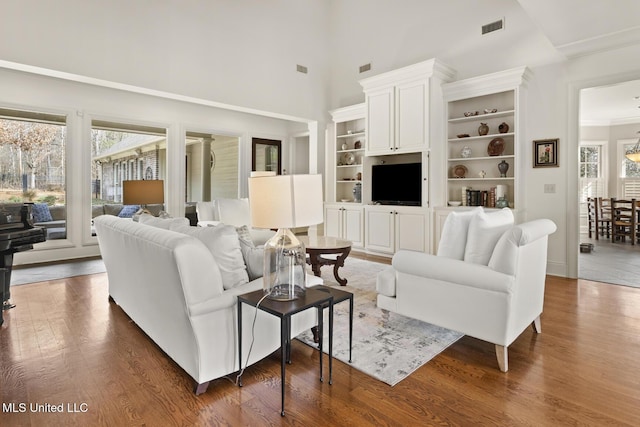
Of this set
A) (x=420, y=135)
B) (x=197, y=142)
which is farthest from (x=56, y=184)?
(x=420, y=135)

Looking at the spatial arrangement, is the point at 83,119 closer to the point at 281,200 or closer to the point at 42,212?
the point at 42,212

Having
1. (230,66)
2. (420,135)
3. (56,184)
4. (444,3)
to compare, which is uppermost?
(444,3)

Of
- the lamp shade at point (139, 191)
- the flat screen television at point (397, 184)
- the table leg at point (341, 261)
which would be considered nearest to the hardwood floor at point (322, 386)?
the table leg at point (341, 261)

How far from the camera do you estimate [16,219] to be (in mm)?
3250

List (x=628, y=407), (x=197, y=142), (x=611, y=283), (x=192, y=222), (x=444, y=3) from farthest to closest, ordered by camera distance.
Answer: (x=197, y=142), (x=192, y=222), (x=444, y=3), (x=611, y=283), (x=628, y=407)

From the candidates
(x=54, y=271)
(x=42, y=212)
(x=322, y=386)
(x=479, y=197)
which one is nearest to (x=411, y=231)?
(x=479, y=197)

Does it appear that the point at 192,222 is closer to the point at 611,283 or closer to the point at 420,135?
the point at 420,135

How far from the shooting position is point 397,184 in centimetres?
588

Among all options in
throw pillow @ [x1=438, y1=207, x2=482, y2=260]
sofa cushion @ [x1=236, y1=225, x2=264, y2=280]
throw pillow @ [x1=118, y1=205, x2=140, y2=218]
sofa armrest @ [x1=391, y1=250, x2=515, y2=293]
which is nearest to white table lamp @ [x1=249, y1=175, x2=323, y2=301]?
sofa cushion @ [x1=236, y1=225, x2=264, y2=280]

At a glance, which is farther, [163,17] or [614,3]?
[163,17]

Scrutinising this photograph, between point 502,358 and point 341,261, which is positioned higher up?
point 341,261

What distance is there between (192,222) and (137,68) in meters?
3.39

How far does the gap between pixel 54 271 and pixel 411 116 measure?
5562mm

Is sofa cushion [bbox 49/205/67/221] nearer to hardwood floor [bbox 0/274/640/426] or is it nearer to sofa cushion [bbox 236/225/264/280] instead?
hardwood floor [bbox 0/274/640/426]
